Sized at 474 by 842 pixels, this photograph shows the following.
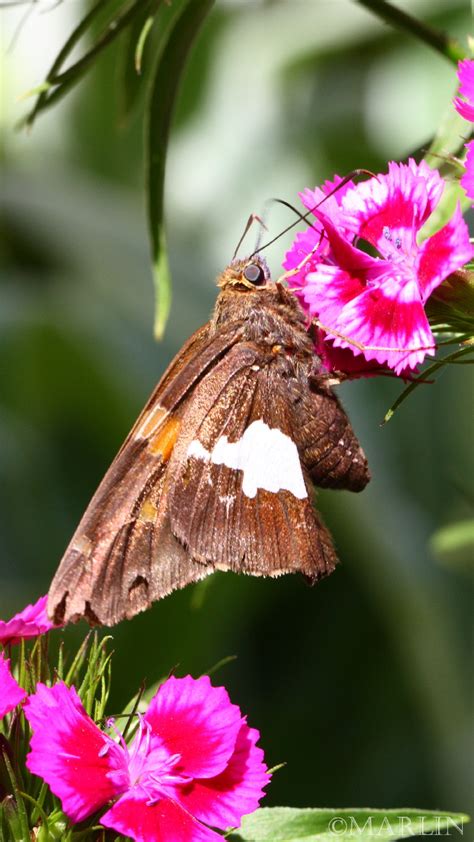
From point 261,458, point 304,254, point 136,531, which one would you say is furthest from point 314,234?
point 136,531

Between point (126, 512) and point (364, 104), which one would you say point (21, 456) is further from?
point (126, 512)

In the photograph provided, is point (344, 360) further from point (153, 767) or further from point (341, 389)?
point (341, 389)

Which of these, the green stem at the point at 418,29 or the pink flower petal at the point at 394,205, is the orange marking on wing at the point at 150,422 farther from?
the green stem at the point at 418,29

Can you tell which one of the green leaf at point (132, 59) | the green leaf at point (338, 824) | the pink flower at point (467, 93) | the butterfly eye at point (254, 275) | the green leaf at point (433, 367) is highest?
the green leaf at point (132, 59)

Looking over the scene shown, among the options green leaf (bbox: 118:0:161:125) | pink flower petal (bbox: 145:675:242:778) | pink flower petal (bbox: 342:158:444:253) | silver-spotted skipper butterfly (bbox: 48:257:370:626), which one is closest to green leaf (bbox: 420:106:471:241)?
pink flower petal (bbox: 342:158:444:253)

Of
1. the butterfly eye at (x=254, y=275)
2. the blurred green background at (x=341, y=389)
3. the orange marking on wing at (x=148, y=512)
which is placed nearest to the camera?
the orange marking on wing at (x=148, y=512)

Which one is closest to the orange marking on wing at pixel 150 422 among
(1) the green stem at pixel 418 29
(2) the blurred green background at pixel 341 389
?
(1) the green stem at pixel 418 29

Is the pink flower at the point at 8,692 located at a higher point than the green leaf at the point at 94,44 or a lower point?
lower
